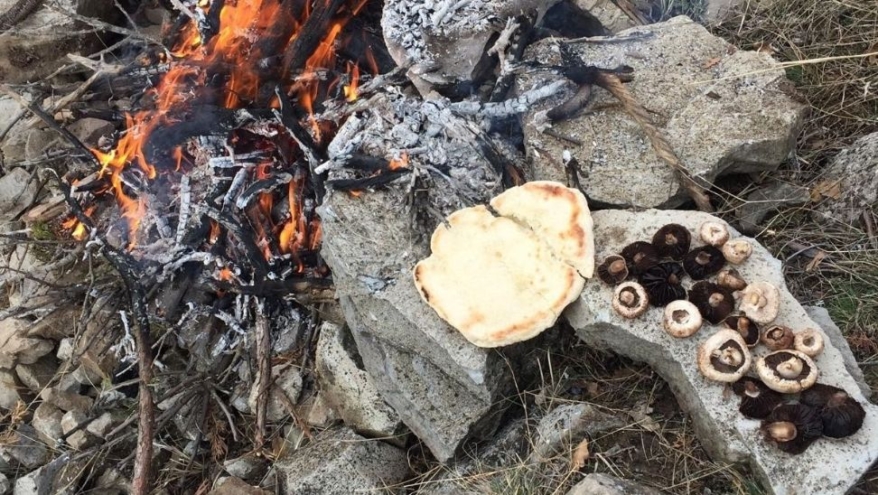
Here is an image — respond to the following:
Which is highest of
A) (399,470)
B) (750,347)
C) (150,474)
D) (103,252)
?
(750,347)

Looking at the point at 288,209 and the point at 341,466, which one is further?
the point at 288,209

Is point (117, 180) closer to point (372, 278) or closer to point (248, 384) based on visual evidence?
point (248, 384)

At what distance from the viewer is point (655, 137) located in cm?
425

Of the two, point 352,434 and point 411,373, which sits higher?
point 411,373

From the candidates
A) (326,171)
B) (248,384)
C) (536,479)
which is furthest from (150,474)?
(536,479)

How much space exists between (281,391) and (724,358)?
287 cm

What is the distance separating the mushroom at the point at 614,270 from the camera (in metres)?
3.72

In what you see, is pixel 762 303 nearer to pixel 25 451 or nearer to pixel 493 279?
pixel 493 279

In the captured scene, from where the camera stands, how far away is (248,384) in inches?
198

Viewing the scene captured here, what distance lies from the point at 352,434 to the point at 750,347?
2.35 metres

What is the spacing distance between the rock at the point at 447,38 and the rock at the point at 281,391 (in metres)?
2.11

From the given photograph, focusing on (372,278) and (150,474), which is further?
(150,474)

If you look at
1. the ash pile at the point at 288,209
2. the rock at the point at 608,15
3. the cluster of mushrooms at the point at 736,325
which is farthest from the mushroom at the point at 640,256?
the rock at the point at 608,15

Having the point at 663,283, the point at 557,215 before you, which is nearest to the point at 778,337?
the point at 663,283
